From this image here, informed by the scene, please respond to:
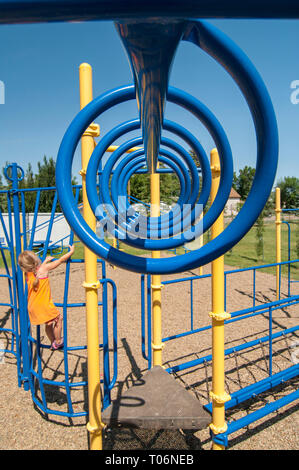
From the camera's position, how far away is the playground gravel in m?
2.84

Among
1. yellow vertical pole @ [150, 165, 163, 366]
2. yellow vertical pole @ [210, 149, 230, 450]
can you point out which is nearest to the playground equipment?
yellow vertical pole @ [210, 149, 230, 450]

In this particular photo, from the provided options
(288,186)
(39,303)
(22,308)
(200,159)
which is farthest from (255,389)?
(288,186)

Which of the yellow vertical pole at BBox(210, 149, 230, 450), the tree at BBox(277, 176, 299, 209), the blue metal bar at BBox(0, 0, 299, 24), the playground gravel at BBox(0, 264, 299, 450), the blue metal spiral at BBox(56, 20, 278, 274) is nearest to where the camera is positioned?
the blue metal bar at BBox(0, 0, 299, 24)

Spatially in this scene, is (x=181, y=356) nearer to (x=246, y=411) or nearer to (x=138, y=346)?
(x=138, y=346)

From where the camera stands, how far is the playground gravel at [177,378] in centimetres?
284

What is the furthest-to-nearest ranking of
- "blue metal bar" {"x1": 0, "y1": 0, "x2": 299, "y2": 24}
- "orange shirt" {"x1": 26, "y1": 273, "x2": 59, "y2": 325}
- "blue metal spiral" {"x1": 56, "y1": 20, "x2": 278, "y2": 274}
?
"orange shirt" {"x1": 26, "y1": 273, "x2": 59, "y2": 325}, "blue metal spiral" {"x1": 56, "y1": 20, "x2": 278, "y2": 274}, "blue metal bar" {"x1": 0, "y1": 0, "x2": 299, "y2": 24}

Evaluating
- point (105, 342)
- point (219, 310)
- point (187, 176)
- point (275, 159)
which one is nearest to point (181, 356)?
point (105, 342)

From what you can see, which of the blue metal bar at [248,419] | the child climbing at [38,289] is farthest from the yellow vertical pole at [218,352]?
the child climbing at [38,289]

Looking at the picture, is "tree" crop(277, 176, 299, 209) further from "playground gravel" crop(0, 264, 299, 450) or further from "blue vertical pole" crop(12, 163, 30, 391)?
"blue vertical pole" crop(12, 163, 30, 391)

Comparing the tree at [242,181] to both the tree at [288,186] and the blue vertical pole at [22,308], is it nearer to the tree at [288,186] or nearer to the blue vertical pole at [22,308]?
the tree at [288,186]

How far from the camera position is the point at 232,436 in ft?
9.57

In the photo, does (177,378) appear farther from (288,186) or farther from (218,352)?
(288,186)

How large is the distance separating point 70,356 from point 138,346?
1064 mm

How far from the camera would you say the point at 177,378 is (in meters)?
3.92
